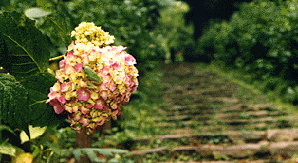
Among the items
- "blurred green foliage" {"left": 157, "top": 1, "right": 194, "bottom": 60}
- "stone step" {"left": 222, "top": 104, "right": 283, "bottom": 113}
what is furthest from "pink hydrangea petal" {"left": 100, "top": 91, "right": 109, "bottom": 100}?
"blurred green foliage" {"left": 157, "top": 1, "right": 194, "bottom": 60}

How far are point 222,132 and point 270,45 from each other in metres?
3.43

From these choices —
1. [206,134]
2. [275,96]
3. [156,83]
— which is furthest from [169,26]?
[206,134]

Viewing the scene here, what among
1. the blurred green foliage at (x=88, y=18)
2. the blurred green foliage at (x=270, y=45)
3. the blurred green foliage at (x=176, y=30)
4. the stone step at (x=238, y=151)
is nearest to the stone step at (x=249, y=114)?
the blurred green foliage at (x=270, y=45)

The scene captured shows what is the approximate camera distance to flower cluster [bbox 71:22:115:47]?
0.96 meters

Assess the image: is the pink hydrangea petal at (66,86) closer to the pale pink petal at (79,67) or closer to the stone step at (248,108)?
the pale pink petal at (79,67)

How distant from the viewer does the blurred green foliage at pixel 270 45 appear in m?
5.06

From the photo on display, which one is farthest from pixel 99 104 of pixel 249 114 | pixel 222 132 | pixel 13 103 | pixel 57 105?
pixel 249 114

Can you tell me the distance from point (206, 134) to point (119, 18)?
82.8 inches

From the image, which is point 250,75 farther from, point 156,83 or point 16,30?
point 16,30

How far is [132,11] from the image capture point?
146 inches

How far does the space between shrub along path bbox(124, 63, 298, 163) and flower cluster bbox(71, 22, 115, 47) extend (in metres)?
2.37

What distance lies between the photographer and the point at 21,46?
87 centimetres

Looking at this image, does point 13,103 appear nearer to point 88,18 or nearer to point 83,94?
point 83,94

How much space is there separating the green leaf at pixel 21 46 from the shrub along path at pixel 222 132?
7.93 ft
